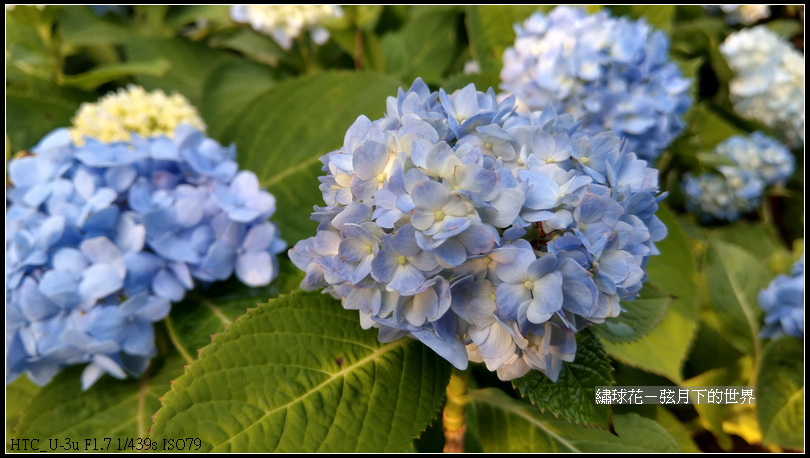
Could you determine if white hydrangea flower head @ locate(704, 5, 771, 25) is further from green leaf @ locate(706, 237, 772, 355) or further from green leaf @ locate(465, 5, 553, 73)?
green leaf @ locate(706, 237, 772, 355)

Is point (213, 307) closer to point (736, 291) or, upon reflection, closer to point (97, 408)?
point (97, 408)

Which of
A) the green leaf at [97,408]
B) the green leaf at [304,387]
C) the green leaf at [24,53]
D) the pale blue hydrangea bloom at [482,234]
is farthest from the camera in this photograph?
the green leaf at [24,53]

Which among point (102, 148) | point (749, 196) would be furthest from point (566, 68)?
point (102, 148)

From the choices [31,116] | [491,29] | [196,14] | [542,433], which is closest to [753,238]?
[491,29]

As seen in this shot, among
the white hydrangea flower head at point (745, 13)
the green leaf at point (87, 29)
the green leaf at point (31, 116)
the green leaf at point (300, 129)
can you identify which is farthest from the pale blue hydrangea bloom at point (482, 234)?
the white hydrangea flower head at point (745, 13)

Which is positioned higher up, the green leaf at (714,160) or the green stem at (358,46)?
the green stem at (358,46)

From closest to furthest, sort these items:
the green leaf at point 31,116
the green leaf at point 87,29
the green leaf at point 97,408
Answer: the green leaf at point 97,408
the green leaf at point 31,116
the green leaf at point 87,29

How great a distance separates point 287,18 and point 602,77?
0.76 meters

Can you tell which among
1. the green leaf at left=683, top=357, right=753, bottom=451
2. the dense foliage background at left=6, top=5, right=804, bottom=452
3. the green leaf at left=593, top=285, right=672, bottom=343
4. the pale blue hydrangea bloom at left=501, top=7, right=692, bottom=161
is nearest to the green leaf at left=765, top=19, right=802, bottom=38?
the dense foliage background at left=6, top=5, right=804, bottom=452

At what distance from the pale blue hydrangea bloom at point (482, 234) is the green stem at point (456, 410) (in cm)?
14

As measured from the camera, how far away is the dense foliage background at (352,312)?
0.64 m

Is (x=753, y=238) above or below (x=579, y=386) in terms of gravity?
below

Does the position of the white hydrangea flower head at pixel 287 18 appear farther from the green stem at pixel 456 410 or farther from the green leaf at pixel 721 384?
the green leaf at pixel 721 384

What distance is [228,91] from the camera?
1450 millimetres
